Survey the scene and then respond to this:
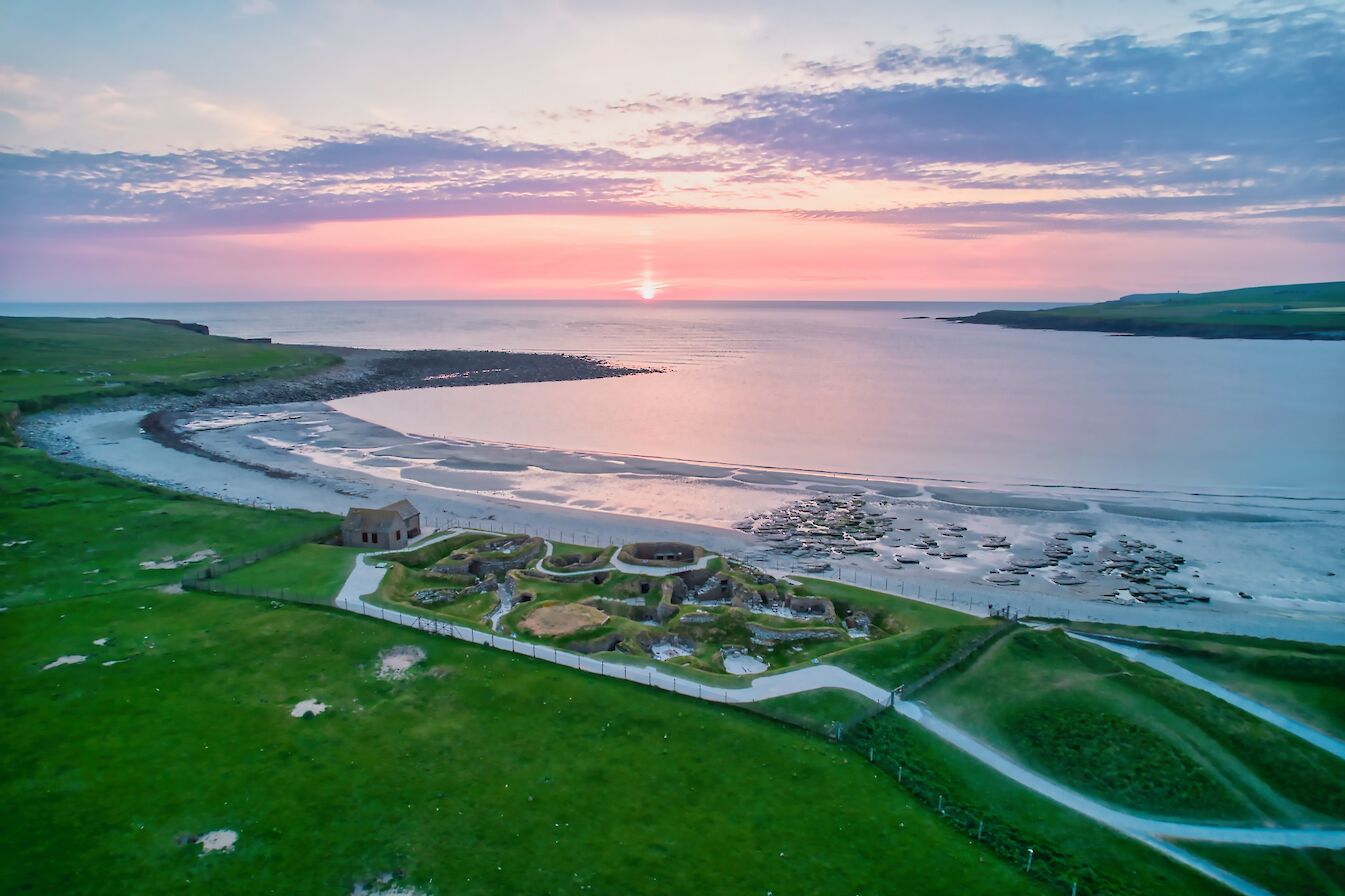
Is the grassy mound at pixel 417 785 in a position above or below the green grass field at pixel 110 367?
below

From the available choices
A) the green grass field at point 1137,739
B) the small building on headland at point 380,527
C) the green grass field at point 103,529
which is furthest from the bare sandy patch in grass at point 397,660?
the green grass field at point 1137,739

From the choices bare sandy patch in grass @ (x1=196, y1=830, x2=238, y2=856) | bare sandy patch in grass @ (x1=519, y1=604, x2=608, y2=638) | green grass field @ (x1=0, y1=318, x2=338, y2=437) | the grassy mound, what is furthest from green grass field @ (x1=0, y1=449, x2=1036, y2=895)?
green grass field @ (x1=0, y1=318, x2=338, y2=437)

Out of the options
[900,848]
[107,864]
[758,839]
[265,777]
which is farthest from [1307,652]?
[107,864]

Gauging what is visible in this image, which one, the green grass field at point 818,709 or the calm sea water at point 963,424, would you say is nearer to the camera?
the green grass field at point 818,709

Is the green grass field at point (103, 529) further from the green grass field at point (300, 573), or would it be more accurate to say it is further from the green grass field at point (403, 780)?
the green grass field at point (403, 780)

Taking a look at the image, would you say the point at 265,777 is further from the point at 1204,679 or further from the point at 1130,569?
the point at 1130,569

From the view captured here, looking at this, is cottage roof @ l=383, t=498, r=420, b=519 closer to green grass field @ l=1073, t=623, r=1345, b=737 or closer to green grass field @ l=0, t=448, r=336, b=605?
green grass field @ l=0, t=448, r=336, b=605
